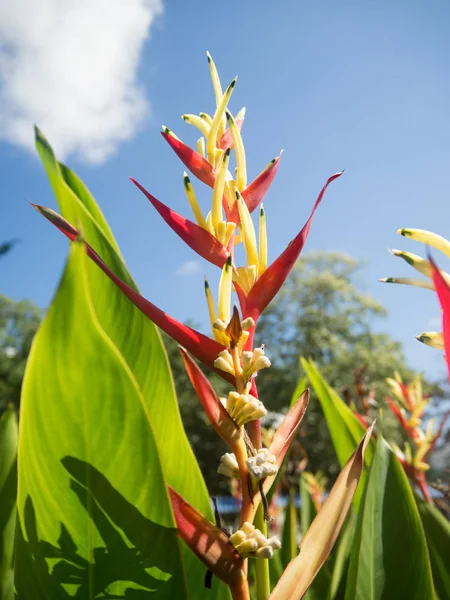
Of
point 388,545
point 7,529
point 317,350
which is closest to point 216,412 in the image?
point 388,545

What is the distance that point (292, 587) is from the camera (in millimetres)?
380

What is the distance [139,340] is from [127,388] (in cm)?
20

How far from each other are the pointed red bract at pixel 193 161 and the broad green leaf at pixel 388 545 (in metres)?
0.41

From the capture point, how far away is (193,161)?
1.91ft

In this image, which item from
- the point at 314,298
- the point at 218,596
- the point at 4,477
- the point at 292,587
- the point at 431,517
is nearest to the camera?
the point at 292,587

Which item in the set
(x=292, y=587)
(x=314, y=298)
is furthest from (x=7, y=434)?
(x=314, y=298)

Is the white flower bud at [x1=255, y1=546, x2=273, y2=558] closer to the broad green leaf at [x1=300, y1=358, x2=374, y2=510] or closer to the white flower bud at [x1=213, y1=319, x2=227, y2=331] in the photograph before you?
the white flower bud at [x1=213, y1=319, x2=227, y2=331]

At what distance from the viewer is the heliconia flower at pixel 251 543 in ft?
1.22

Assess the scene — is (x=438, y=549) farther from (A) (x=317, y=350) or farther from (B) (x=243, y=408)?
(A) (x=317, y=350)

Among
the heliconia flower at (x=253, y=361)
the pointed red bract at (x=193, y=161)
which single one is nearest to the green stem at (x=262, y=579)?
the heliconia flower at (x=253, y=361)

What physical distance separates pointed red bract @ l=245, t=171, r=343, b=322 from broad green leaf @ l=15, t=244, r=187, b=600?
0.14 m

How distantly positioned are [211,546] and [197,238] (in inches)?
11.0

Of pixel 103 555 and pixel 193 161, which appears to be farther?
pixel 193 161

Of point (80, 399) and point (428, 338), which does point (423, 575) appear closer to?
point (428, 338)
